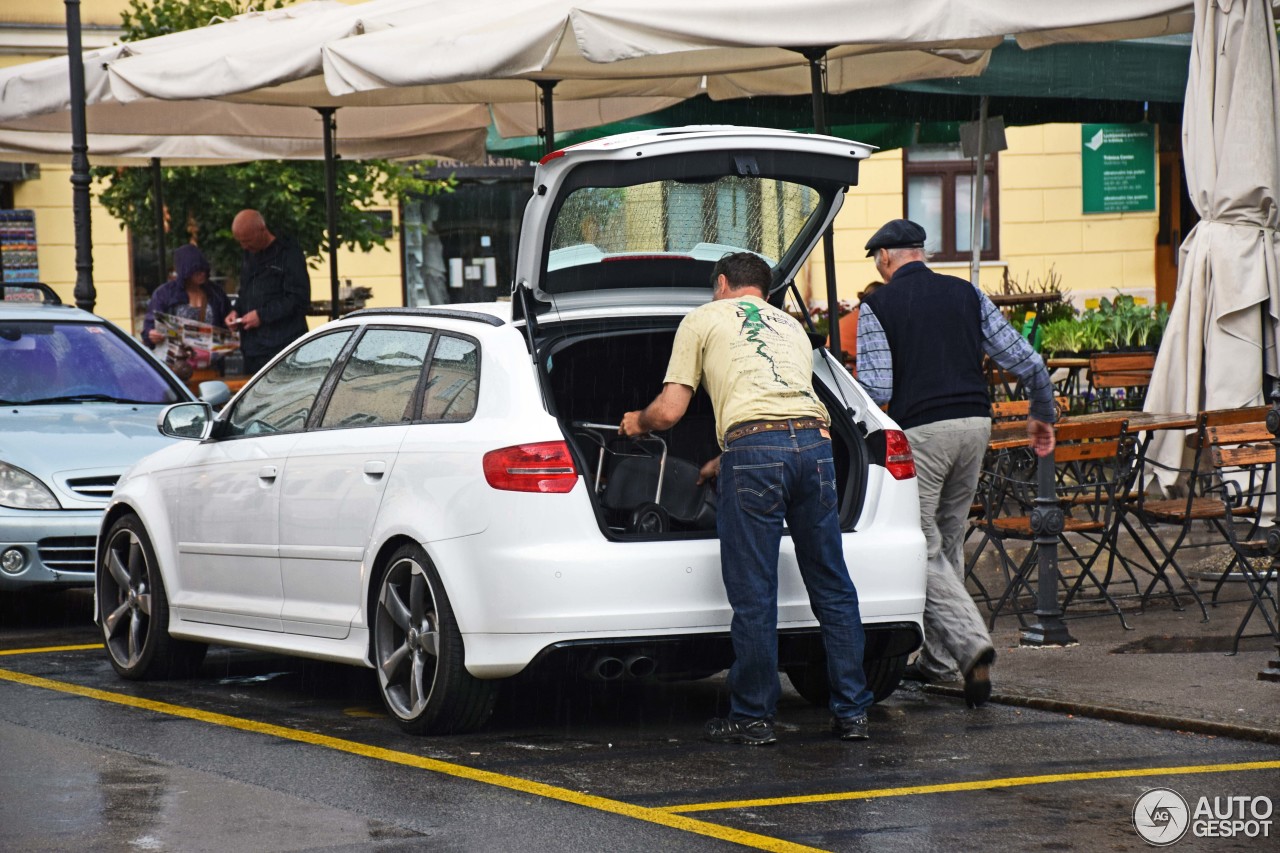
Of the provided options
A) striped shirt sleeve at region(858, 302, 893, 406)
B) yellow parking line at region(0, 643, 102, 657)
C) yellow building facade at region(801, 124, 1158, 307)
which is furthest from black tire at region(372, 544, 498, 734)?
yellow building facade at region(801, 124, 1158, 307)

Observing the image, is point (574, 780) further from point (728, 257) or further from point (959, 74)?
point (959, 74)

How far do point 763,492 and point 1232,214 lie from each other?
471 cm

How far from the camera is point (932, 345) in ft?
25.1

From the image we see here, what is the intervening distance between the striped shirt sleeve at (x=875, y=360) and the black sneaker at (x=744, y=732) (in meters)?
1.49

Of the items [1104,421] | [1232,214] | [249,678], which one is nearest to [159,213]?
[249,678]

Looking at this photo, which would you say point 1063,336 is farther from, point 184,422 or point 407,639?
point 407,639

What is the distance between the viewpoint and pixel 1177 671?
7887mm

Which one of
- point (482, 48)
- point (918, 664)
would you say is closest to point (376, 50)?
point (482, 48)

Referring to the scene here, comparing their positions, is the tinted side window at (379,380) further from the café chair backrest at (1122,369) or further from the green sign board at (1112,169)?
the green sign board at (1112,169)

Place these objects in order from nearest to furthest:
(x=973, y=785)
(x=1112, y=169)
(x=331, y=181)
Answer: (x=973, y=785), (x=331, y=181), (x=1112, y=169)

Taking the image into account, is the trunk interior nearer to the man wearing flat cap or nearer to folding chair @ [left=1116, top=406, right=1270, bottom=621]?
the man wearing flat cap

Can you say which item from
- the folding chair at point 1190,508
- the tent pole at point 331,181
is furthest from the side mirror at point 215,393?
the tent pole at point 331,181

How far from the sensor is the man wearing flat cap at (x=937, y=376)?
7.64 meters

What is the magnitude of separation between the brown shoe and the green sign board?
2027 centimetres
